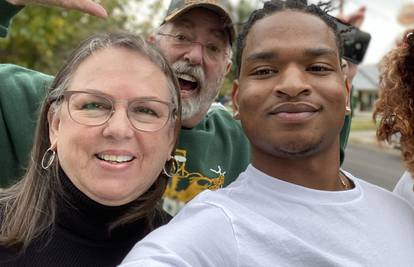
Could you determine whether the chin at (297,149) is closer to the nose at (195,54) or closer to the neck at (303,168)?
the neck at (303,168)

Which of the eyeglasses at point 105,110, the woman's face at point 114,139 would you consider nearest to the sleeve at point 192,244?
the woman's face at point 114,139

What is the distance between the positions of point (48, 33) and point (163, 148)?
860 centimetres

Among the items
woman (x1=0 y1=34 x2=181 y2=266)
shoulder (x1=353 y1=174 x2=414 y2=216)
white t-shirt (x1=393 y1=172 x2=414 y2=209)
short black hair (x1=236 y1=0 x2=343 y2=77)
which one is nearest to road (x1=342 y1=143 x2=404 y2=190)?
white t-shirt (x1=393 y1=172 x2=414 y2=209)

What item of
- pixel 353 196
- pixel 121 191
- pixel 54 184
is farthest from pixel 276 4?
pixel 54 184

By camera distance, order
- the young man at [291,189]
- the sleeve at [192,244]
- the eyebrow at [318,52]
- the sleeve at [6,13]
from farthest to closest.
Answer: the sleeve at [6,13] → the eyebrow at [318,52] → the young man at [291,189] → the sleeve at [192,244]

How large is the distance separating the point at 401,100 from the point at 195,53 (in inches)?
46.1

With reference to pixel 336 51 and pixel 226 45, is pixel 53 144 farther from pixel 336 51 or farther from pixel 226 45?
pixel 226 45

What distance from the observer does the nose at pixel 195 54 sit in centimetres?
289

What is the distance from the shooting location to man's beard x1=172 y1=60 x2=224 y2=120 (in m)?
2.86

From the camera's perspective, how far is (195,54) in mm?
2891

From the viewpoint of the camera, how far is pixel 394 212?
6.24ft

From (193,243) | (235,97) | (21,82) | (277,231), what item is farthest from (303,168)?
(21,82)

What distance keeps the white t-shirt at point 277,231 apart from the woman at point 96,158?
0.29 m

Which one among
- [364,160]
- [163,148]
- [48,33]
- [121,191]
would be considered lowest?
[364,160]
